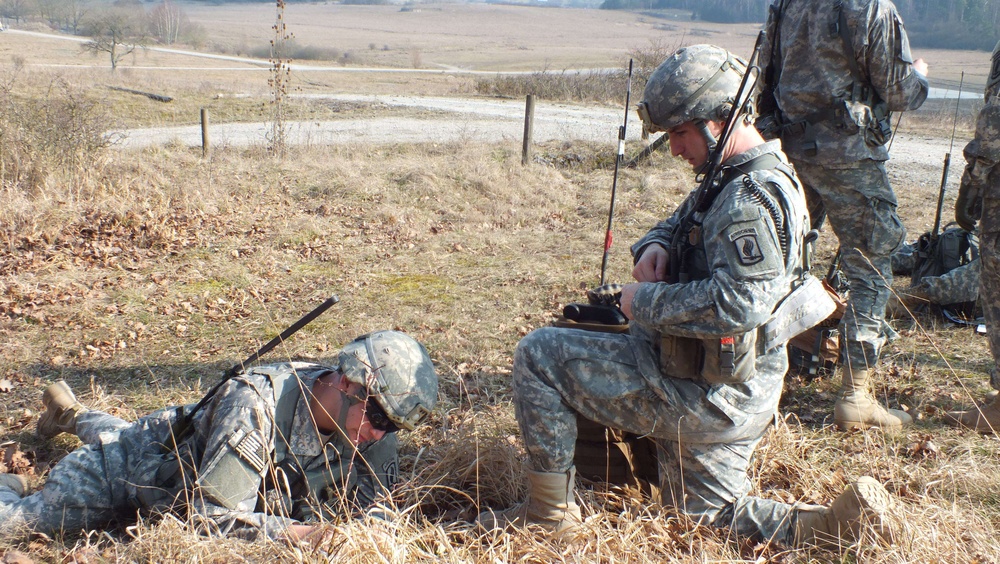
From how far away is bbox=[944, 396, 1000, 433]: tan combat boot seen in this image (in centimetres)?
402

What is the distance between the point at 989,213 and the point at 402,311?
13.6 feet

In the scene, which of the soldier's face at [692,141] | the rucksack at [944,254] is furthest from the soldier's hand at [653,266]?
the rucksack at [944,254]

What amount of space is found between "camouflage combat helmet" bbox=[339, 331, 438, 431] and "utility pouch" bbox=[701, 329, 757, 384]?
110 centimetres

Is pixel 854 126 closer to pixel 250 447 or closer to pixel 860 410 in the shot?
pixel 860 410

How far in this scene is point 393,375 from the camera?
2.87 metres

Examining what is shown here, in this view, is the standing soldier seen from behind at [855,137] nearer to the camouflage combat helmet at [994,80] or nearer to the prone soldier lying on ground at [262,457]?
the camouflage combat helmet at [994,80]

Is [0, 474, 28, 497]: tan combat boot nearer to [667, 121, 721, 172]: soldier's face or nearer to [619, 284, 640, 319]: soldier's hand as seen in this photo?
[619, 284, 640, 319]: soldier's hand

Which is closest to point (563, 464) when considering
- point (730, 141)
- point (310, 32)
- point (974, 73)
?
point (730, 141)

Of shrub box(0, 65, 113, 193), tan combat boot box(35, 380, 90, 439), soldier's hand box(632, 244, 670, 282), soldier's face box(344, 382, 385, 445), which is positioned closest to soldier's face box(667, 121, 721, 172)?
soldier's hand box(632, 244, 670, 282)

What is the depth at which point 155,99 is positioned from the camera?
2128 cm

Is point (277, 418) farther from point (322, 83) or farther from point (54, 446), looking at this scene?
point (322, 83)

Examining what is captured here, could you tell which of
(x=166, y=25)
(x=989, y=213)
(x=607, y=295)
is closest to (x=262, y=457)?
(x=607, y=295)

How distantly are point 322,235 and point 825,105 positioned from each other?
5415 millimetres

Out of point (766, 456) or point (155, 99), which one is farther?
point (155, 99)
